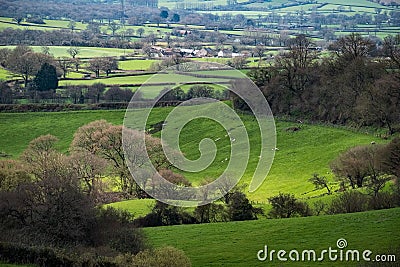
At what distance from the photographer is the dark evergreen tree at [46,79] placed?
84938mm

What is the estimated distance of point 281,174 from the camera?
48.1m

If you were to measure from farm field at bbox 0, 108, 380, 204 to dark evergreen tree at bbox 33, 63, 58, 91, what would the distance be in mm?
12337

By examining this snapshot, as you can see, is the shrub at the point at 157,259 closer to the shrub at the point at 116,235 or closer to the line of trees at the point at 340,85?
the shrub at the point at 116,235

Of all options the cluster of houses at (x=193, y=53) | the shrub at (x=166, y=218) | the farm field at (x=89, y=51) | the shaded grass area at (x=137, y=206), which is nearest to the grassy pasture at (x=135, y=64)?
the farm field at (x=89, y=51)

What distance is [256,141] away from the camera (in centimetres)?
5828

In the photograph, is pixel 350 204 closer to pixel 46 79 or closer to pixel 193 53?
pixel 46 79

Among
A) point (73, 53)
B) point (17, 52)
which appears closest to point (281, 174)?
point (17, 52)

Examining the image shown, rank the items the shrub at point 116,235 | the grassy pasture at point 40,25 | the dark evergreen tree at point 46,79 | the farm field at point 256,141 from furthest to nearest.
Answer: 1. the grassy pasture at point 40,25
2. the dark evergreen tree at point 46,79
3. the farm field at point 256,141
4. the shrub at point 116,235

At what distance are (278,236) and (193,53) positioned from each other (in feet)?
334

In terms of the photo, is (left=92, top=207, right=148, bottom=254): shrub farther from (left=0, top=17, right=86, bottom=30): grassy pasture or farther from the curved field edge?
(left=0, top=17, right=86, bottom=30): grassy pasture

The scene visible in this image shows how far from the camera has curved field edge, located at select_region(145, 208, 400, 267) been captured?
84.8ft

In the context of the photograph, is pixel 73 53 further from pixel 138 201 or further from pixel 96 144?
pixel 138 201

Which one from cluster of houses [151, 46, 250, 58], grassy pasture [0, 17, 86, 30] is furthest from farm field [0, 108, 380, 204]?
grassy pasture [0, 17, 86, 30]

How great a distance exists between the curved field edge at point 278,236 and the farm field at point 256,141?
1107 cm
